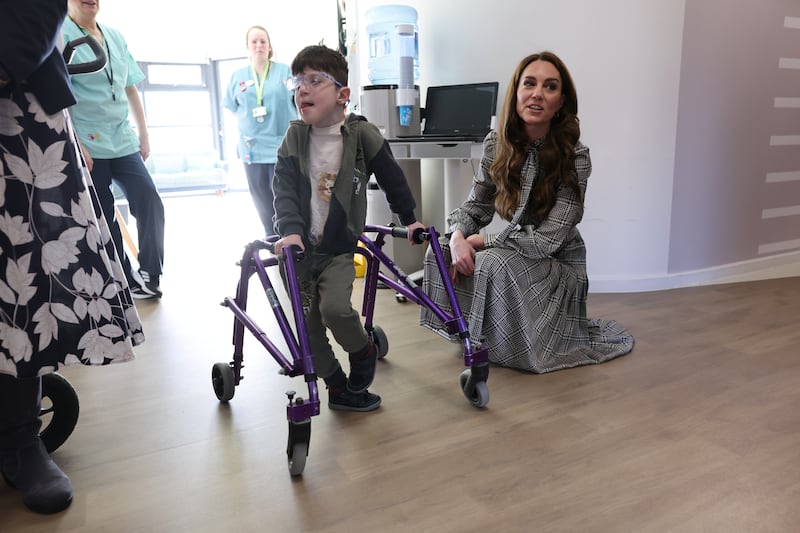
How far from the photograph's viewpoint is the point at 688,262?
321 cm

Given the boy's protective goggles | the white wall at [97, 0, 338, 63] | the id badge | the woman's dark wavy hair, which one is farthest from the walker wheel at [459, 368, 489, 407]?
the white wall at [97, 0, 338, 63]

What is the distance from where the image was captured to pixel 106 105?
9.41 ft

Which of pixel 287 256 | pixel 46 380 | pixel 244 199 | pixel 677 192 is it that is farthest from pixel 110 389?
pixel 244 199

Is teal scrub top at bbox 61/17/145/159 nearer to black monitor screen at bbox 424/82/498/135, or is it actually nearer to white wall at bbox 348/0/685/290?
black monitor screen at bbox 424/82/498/135

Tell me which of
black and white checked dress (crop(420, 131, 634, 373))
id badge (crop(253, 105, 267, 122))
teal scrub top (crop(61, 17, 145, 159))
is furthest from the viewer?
id badge (crop(253, 105, 267, 122))

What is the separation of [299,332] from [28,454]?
2.19 feet

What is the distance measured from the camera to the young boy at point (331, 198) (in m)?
1.71

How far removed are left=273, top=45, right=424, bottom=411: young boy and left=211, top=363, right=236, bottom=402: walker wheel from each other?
0.29 metres

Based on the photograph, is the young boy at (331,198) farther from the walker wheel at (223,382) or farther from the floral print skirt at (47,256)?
the floral print skirt at (47,256)

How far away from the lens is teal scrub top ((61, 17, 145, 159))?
2809mm

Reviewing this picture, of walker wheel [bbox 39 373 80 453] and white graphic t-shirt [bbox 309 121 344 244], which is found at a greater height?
white graphic t-shirt [bbox 309 121 344 244]

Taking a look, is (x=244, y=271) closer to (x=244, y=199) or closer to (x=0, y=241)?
(x=0, y=241)

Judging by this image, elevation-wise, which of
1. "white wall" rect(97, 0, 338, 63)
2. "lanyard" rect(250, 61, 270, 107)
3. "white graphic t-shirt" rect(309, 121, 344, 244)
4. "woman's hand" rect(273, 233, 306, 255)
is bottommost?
"woman's hand" rect(273, 233, 306, 255)

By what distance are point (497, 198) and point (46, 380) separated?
1.54 meters
